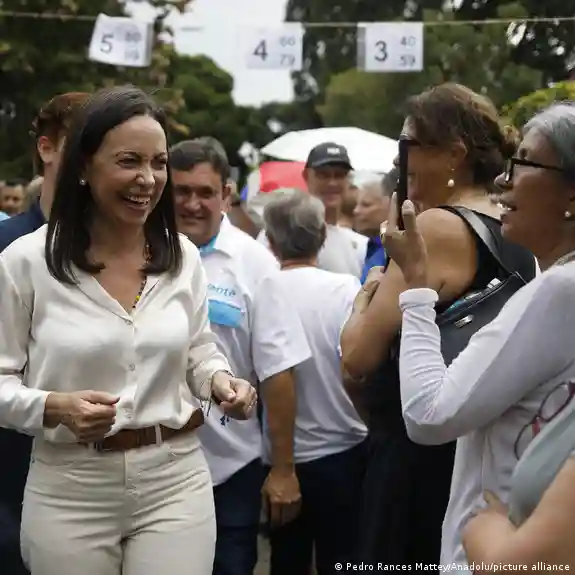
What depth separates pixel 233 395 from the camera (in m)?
2.84

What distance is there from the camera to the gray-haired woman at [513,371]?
184 cm

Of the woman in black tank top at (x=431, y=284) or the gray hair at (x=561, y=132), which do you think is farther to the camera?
the woman in black tank top at (x=431, y=284)

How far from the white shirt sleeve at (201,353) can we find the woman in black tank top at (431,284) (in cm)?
39

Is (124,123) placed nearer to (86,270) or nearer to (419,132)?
(86,270)

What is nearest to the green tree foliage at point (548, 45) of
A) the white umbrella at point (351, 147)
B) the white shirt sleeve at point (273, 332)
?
the white umbrella at point (351, 147)

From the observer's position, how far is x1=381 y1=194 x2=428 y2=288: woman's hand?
8.30ft

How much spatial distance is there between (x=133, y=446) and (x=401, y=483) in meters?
0.79

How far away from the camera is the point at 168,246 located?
309cm

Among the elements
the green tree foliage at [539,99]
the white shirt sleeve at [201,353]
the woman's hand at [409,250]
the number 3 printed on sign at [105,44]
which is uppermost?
the number 3 printed on sign at [105,44]

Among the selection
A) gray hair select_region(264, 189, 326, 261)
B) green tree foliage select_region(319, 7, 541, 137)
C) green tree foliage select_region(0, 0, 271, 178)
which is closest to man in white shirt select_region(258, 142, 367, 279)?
gray hair select_region(264, 189, 326, 261)

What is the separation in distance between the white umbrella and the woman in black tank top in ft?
24.8

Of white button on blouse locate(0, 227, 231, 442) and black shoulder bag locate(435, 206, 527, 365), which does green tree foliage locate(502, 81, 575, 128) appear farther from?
white button on blouse locate(0, 227, 231, 442)

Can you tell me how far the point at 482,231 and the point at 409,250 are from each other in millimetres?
449

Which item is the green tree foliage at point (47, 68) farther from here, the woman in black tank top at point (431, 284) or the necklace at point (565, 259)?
the necklace at point (565, 259)
